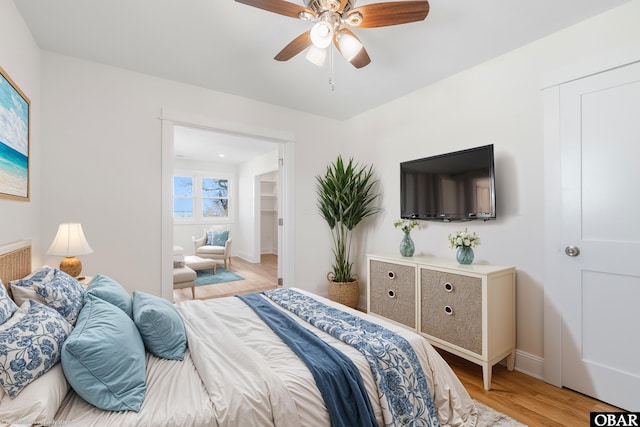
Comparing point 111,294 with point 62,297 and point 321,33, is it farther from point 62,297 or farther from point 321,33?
point 321,33

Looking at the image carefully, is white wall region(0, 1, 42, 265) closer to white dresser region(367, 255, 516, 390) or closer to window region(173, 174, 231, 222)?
white dresser region(367, 255, 516, 390)

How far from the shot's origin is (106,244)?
2660mm

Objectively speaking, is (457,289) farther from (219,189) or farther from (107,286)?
(219,189)

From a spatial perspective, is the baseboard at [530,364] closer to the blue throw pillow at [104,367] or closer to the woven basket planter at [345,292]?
the woven basket planter at [345,292]

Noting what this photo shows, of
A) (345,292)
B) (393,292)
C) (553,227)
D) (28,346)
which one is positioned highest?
(553,227)

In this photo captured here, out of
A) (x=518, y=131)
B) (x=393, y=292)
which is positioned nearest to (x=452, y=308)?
(x=393, y=292)

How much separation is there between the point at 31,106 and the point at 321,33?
2.18 m

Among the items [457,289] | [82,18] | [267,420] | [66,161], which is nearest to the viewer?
[267,420]

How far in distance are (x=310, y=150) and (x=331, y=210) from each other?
84 centimetres

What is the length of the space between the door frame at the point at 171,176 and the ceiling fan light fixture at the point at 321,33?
72.1 inches

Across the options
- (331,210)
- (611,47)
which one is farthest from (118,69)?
(611,47)

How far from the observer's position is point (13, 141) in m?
1.83

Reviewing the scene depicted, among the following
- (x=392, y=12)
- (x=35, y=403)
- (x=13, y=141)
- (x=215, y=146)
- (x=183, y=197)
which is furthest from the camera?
(x=183, y=197)

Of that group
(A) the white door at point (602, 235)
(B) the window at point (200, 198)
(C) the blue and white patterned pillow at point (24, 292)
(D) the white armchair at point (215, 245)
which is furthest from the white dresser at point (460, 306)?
(B) the window at point (200, 198)
